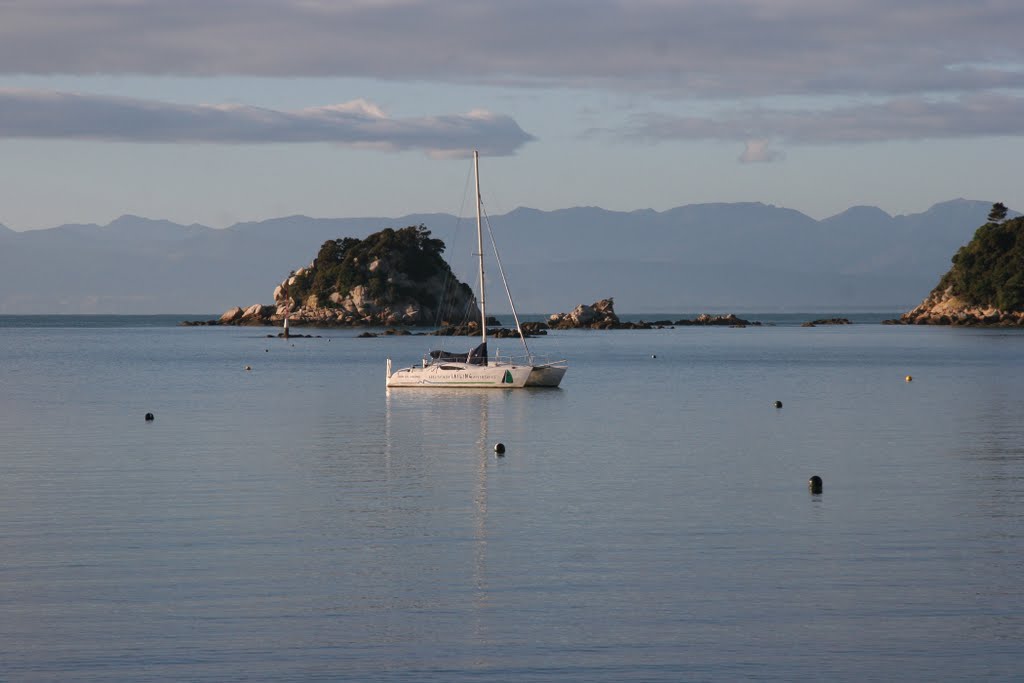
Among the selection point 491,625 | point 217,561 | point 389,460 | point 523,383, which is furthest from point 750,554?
point 523,383

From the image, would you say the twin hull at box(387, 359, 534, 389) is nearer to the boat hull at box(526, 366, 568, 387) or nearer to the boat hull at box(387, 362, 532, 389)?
the boat hull at box(387, 362, 532, 389)

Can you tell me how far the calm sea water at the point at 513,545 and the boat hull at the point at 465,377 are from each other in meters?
14.6

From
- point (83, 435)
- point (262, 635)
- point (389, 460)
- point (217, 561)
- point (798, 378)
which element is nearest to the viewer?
point (262, 635)

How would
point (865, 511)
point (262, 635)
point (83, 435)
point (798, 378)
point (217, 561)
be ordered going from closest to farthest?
point (262, 635)
point (217, 561)
point (865, 511)
point (83, 435)
point (798, 378)

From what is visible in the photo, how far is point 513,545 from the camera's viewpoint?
26.4 metres

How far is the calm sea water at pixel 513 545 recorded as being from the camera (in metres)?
18.7

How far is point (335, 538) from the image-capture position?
2738 centimetres

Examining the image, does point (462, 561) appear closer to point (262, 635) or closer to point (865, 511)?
point (262, 635)

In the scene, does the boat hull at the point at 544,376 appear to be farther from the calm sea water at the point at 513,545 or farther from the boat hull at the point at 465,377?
the calm sea water at the point at 513,545

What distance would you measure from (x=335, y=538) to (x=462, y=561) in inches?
142

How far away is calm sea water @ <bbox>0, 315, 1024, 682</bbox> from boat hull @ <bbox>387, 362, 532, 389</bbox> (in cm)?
1460

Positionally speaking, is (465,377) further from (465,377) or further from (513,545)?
(513,545)

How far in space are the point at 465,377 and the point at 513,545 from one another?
48.5 m

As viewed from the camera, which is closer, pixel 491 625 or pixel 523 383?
pixel 491 625
